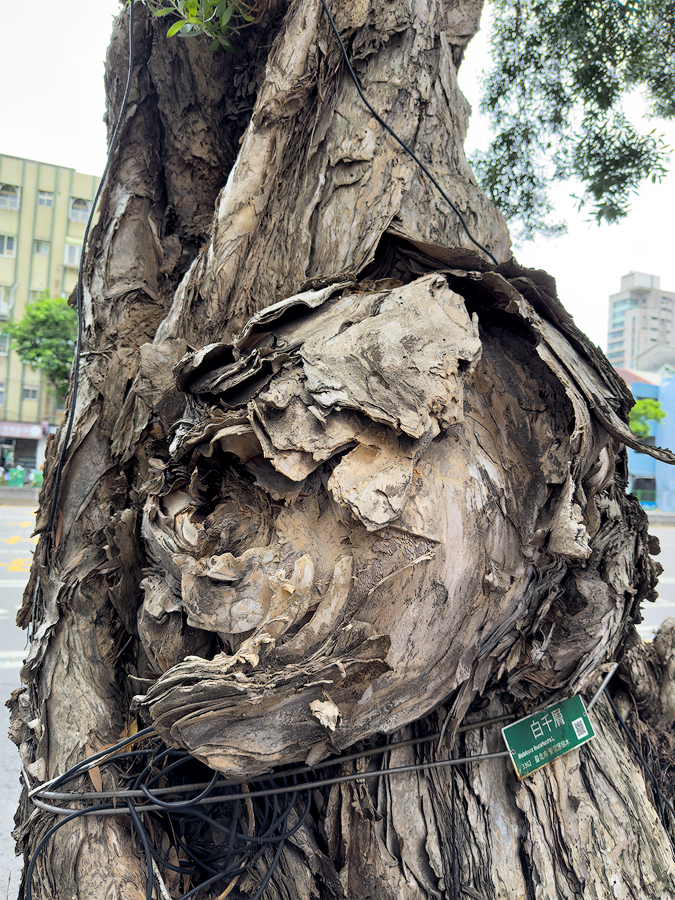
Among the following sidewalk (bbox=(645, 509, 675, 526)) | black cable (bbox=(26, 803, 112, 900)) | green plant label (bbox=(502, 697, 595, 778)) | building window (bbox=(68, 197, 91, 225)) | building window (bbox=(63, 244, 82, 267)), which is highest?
building window (bbox=(68, 197, 91, 225))

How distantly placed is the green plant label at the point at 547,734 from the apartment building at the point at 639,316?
46299 millimetres

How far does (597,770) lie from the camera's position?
1580mm

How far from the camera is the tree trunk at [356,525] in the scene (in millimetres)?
1178

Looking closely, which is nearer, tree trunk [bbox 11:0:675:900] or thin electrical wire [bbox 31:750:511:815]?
tree trunk [bbox 11:0:675:900]

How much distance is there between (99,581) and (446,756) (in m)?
1.10

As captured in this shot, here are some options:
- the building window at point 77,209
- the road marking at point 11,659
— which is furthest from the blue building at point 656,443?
the building window at point 77,209

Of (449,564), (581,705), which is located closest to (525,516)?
(449,564)

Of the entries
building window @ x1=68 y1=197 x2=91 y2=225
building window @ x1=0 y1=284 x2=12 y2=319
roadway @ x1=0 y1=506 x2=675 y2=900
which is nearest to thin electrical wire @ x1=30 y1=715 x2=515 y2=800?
roadway @ x1=0 y1=506 x2=675 y2=900

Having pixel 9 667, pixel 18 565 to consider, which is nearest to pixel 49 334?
pixel 18 565

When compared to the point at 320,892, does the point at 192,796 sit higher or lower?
higher

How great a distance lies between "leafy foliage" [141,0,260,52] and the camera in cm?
176

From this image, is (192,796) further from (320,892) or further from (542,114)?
(542,114)

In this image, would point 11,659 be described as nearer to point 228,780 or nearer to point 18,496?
point 228,780

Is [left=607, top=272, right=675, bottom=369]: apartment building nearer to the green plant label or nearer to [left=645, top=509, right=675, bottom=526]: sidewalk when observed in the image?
[left=645, top=509, right=675, bottom=526]: sidewalk
